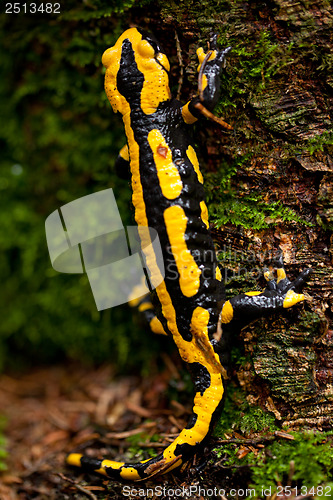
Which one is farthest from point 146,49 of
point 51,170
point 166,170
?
point 51,170

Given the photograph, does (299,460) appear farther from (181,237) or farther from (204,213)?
(204,213)

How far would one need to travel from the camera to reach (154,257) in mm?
2373

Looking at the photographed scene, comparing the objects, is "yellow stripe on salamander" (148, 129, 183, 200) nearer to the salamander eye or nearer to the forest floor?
the salamander eye

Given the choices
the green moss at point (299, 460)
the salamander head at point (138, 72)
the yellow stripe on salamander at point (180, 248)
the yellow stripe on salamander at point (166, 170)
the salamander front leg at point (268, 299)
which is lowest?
the green moss at point (299, 460)

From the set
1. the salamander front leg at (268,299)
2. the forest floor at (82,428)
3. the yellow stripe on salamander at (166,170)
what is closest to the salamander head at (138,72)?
the yellow stripe on salamander at (166,170)

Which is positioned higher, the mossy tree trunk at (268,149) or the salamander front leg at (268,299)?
the mossy tree trunk at (268,149)

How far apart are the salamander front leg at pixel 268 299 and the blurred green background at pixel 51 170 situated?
1075 mm

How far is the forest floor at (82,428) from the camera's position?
2.31 metres

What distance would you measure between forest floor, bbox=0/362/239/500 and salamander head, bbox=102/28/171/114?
188 centimetres

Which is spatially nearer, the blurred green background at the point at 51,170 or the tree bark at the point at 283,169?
the tree bark at the point at 283,169

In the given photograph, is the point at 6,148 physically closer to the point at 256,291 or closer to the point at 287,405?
the point at 256,291

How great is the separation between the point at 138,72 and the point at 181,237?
1.01 m

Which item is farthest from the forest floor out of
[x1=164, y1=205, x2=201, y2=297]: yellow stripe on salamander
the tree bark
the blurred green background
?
[x1=164, y1=205, x2=201, y2=297]: yellow stripe on salamander

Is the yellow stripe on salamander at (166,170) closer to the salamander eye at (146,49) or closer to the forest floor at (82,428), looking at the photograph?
the salamander eye at (146,49)
